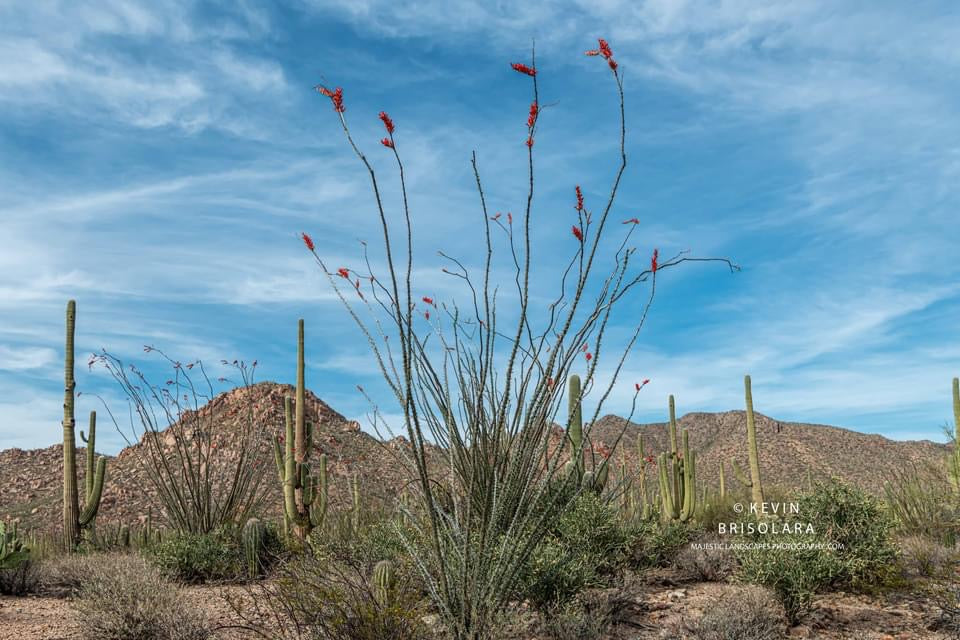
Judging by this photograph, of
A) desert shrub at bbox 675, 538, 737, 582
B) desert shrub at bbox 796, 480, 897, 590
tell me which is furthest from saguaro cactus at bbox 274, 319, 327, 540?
desert shrub at bbox 796, 480, 897, 590

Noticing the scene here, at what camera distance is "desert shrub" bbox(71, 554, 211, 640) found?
580cm

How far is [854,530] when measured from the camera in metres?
7.61

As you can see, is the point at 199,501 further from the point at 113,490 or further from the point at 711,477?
the point at 711,477

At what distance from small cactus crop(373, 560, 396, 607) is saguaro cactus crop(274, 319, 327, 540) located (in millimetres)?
4839

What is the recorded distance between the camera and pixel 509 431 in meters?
4.72

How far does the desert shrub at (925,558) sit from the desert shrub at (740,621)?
2.74 metres

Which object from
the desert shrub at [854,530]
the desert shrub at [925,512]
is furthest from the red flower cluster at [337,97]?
the desert shrub at [925,512]

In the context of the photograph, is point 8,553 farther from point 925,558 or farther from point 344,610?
point 925,558

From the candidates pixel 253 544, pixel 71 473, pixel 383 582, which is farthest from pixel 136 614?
pixel 71 473

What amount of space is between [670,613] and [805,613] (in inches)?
41.5

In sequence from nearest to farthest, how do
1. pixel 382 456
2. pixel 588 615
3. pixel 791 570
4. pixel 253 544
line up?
pixel 588 615, pixel 791 570, pixel 253 544, pixel 382 456

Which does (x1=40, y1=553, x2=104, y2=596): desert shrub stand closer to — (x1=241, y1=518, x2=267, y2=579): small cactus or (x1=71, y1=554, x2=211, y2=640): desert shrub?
(x1=241, y1=518, x2=267, y2=579): small cactus

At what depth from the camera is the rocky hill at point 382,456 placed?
23.5 metres

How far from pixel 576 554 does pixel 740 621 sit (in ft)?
4.79
